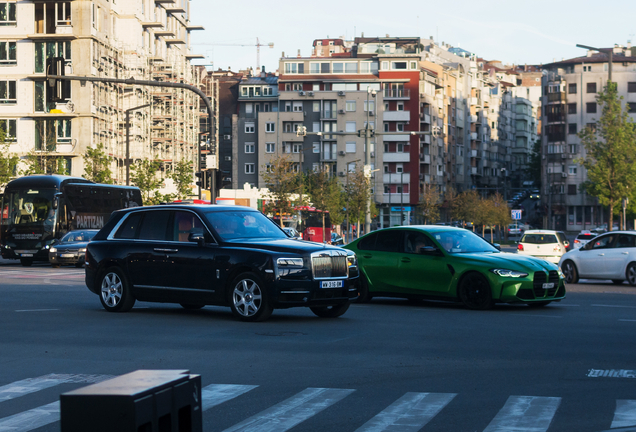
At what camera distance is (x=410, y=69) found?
124 meters

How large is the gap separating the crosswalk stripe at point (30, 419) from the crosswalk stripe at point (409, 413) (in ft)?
7.39

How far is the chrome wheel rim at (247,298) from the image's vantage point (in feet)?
46.0

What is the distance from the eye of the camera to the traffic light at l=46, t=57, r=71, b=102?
23711 millimetres

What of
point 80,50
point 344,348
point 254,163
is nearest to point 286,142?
point 254,163

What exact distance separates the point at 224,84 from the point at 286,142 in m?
23.0

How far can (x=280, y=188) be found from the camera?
2975 inches

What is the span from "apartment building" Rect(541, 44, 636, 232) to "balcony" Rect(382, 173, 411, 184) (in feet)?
58.0

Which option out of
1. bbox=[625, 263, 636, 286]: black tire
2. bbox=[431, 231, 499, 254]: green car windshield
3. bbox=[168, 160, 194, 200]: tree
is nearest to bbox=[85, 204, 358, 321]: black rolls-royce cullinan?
bbox=[431, 231, 499, 254]: green car windshield

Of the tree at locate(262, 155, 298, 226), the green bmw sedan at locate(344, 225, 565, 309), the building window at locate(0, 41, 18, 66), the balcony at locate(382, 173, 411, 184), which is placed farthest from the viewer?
the balcony at locate(382, 173, 411, 184)

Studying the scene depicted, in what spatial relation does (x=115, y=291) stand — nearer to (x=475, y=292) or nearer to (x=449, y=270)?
(x=449, y=270)

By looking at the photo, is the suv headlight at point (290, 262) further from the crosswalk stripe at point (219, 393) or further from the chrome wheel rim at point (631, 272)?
the chrome wheel rim at point (631, 272)

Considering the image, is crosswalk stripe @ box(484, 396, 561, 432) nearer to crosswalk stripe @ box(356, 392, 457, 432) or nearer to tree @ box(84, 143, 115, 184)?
crosswalk stripe @ box(356, 392, 457, 432)

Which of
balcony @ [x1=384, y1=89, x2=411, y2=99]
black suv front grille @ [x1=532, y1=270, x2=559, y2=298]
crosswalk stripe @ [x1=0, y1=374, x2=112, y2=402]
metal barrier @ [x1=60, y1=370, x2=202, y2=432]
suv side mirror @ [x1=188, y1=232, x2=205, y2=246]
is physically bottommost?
crosswalk stripe @ [x1=0, y1=374, x2=112, y2=402]

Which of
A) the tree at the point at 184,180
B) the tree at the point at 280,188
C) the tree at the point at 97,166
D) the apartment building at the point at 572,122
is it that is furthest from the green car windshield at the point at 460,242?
the apartment building at the point at 572,122
